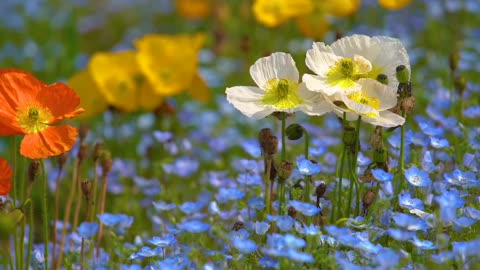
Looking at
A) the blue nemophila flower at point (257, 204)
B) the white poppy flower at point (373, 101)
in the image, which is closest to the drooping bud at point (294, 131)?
the white poppy flower at point (373, 101)

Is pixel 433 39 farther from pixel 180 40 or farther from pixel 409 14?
pixel 180 40

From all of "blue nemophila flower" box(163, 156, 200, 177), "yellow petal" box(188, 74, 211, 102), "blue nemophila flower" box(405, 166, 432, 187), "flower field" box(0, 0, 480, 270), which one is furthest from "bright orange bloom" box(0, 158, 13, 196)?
"yellow petal" box(188, 74, 211, 102)

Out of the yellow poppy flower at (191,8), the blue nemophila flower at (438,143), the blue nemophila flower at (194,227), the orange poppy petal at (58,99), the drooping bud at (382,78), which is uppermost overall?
the yellow poppy flower at (191,8)

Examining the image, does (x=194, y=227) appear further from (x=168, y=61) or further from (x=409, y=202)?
(x=168, y=61)

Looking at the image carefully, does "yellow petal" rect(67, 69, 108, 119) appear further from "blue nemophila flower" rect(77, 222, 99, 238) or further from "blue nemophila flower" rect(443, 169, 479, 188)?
"blue nemophila flower" rect(443, 169, 479, 188)

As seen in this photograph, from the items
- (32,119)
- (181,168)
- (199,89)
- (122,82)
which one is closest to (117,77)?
(122,82)

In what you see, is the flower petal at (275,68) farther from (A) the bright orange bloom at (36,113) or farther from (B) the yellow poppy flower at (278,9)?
(B) the yellow poppy flower at (278,9)

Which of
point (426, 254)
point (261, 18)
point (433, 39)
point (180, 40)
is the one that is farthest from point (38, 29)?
point (426, 254)
